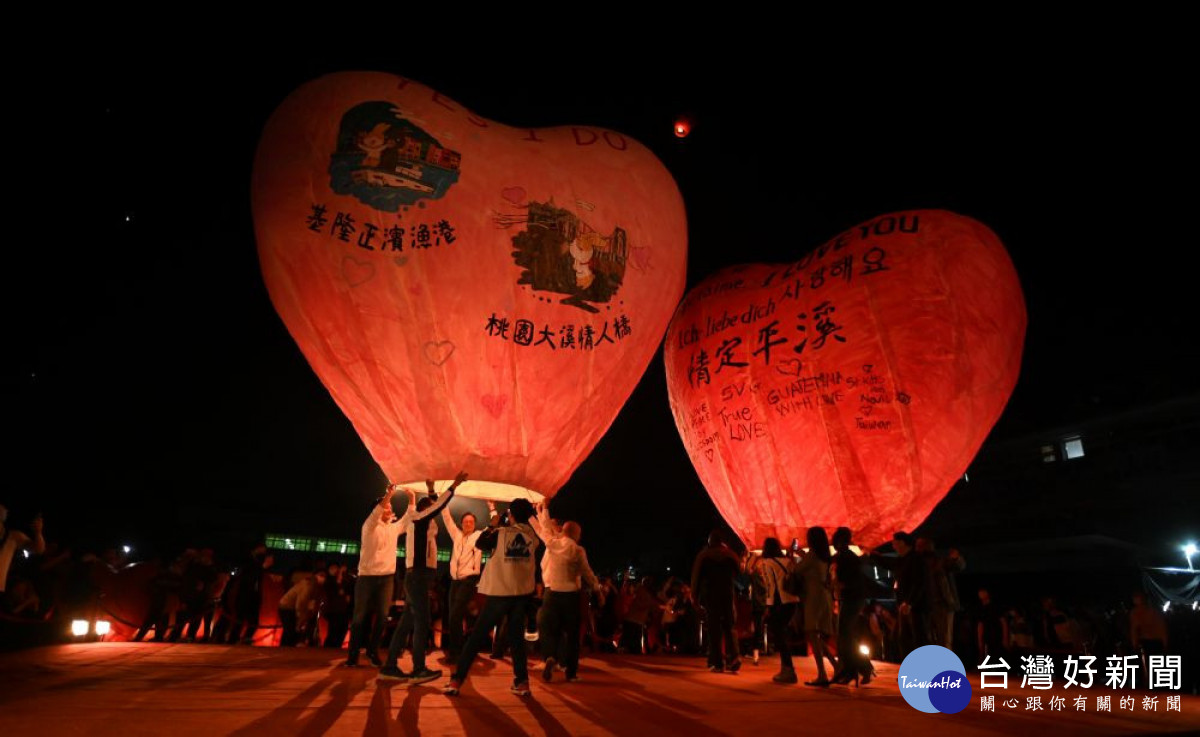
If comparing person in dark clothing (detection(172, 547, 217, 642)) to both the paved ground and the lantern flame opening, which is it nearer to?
the paved ground

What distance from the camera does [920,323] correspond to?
31.2ft

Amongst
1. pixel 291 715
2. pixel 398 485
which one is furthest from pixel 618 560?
pixel 291 715

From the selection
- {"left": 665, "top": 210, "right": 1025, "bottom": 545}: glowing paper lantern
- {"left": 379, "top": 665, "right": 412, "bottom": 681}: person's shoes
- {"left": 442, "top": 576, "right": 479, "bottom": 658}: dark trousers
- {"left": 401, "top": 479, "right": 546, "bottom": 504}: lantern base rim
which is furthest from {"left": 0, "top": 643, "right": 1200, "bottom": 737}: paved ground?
{"left": 665, "top": 210, "right": 1025, "bottom": 545}: glowing paper lantern

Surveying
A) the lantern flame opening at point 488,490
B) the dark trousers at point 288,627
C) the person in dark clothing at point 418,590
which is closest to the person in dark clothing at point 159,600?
the dark trousers at point 288,627

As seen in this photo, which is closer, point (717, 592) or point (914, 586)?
point (914, 586)

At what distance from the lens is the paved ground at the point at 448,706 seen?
13.2 ft

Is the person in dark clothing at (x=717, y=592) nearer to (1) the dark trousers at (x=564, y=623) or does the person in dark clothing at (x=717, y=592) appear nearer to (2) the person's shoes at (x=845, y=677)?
(2) the person's shoes at (x=845, y=677)

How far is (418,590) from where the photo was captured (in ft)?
19.9

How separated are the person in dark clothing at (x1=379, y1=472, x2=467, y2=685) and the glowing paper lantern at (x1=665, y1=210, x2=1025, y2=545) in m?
5.70

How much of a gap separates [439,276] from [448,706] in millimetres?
4550

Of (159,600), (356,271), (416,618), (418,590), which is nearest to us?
(416,618)

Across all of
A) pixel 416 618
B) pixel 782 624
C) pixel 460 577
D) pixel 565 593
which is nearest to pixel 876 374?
pixel 782 624

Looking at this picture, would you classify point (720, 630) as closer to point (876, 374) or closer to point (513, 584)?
point (513, 584)

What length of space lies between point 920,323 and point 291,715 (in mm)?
8585
